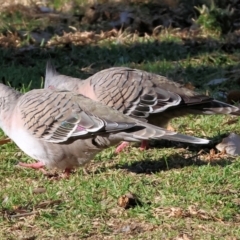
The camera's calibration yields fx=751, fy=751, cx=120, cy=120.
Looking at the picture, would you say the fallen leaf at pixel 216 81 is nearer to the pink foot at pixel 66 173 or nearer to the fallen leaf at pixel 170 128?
the fallen leaf at pixel 170 128

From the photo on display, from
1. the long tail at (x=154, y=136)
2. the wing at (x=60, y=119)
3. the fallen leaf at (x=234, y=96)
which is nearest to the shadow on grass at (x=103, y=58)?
the fallen leaf at (x=234, y=96)

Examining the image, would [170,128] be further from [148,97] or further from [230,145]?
[230,145]

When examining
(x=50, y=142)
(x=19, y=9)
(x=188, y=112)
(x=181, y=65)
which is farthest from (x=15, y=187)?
(x=19, y=9)

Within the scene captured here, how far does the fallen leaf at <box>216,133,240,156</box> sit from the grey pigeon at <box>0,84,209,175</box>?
2.60ft

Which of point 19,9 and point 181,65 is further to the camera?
point 19,9

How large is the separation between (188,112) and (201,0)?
214 inches

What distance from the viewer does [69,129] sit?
201 inches

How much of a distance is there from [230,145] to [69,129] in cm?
138

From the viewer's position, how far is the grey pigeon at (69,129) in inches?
197

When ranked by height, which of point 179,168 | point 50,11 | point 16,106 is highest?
point 16,106

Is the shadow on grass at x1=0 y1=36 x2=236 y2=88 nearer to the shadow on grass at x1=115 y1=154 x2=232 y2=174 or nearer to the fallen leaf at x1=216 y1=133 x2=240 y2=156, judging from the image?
the fallen leaf at x1=216 y1=133 x2=240 y2=156

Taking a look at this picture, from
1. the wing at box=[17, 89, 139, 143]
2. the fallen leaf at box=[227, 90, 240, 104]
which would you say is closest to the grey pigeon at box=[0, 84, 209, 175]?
the wing at box=[17, 89, 139, 143]

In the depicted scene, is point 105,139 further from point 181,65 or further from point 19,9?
point 19,9

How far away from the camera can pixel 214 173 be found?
16.9 feet
